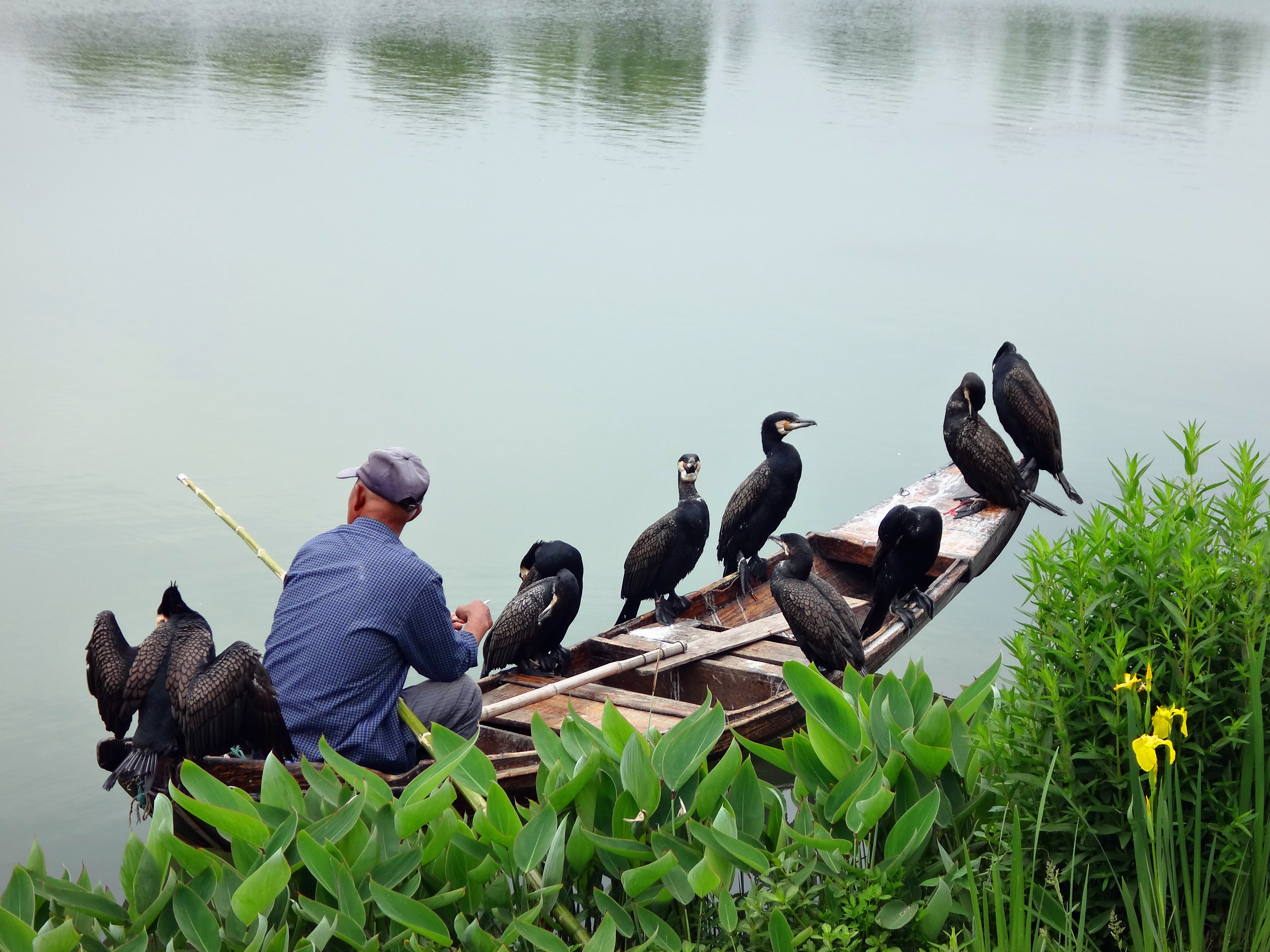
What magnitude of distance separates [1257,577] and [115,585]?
7706 millimetres

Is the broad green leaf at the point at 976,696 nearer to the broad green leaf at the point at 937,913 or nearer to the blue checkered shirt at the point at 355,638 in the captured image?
the broad green leaf at the point at 937,913

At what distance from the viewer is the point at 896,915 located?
2895mm

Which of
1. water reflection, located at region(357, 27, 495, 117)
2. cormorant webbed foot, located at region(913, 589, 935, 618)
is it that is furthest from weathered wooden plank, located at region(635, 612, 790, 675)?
water reflection, located at region(357, 27, 495, 117)

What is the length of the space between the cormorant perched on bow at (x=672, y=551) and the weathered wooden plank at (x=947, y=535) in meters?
1.45

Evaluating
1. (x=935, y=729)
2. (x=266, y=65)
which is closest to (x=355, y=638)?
(x=935, y=729)

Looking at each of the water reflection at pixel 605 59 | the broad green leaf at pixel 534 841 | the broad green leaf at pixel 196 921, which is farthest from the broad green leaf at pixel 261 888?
the water reflection at pixel 605 59

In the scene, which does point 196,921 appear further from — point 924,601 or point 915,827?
point 924,601

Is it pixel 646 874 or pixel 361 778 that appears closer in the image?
pixel 646 874

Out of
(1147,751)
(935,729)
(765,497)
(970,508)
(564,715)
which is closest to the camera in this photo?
(1147,751)

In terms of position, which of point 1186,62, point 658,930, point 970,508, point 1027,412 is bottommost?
point 970,508

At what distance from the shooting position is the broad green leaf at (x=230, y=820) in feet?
9.31

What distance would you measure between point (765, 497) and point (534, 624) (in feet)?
6.91

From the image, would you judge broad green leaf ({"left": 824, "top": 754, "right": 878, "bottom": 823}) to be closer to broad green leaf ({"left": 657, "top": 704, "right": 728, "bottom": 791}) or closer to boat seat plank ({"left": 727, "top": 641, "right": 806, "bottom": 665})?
broad green leaf ({"left": 657, "top": 704, "right": 728, "bottom": 791})

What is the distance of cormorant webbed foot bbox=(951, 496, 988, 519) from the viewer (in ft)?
28.9
